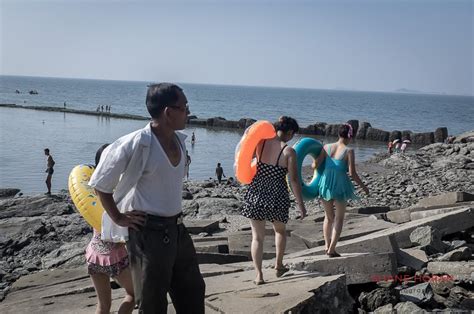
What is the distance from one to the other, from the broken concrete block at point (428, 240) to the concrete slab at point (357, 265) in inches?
50.4

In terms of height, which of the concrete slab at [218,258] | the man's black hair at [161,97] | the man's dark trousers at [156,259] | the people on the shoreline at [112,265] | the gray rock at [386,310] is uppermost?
the man's black hair at [161,97]

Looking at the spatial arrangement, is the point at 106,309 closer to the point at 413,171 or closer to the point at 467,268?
the point at 467,268

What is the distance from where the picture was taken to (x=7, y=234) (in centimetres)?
1209

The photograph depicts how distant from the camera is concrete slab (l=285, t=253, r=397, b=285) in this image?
6.32 metres

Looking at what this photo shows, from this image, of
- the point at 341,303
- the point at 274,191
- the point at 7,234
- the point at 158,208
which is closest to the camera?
the point at 158,208

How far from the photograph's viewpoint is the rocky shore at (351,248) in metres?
5.96

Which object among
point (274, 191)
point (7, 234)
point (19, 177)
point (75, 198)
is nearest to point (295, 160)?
point (274, 191)

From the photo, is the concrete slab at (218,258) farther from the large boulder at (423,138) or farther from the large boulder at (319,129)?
the large boulder at (319,129)

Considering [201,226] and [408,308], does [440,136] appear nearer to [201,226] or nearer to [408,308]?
[201,226]

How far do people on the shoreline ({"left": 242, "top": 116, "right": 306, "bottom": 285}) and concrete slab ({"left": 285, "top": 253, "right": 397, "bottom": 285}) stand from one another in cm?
46

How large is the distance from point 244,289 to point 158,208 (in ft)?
6.97

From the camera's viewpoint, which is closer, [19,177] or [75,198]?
[75,198]

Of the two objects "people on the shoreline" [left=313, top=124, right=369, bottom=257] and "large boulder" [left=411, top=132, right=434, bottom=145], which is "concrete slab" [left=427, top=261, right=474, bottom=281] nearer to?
"people on the shoreline" [left=313, top=124, right=369, bottom=257]

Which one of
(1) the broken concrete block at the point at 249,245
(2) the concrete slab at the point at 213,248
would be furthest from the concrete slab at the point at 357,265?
(2) the concrete slab at the point at 213,248
